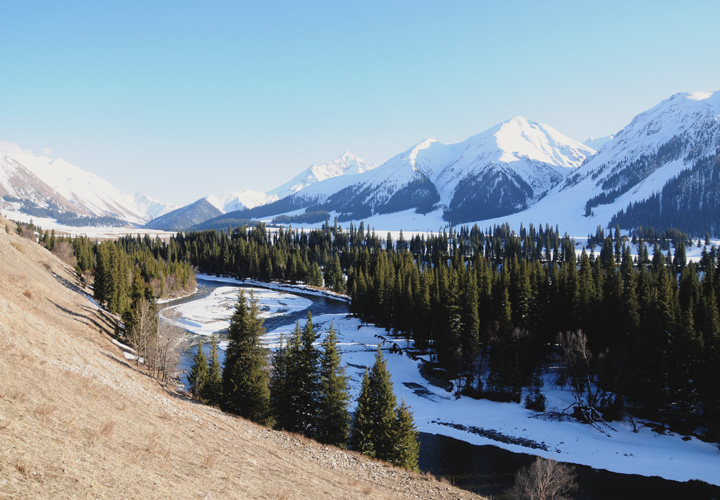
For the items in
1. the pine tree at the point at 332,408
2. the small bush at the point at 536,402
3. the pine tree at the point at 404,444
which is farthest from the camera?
the small bush at the point at 536,402

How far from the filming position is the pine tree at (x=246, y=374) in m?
35.7

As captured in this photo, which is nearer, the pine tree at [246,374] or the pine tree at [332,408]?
the pine tree at [332,408]

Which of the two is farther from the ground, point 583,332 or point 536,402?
point 583,332

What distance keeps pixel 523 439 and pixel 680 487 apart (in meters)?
14.3

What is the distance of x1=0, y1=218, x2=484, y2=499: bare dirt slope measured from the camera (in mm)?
12516

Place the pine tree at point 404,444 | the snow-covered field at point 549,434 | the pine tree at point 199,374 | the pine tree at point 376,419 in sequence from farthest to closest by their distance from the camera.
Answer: the snow-covered field at point 549,434, the pine tree at point 199,374, the pine tree at point 376,419, the pine tree at point 404,444

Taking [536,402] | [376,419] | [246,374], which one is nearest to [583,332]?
[536,402]

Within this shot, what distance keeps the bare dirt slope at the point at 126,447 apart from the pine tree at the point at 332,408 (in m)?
4.19

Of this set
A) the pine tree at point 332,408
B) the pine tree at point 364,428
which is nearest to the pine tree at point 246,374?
the pine tree at point 332,408

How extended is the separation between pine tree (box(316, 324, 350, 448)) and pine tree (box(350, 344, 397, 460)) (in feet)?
3.44

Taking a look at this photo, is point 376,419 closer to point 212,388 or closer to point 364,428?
point 364,428

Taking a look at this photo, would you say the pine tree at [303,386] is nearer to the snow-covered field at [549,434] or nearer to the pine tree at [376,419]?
the pine tree at [376,419]

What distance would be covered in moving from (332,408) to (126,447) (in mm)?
20023

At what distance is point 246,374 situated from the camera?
1437 inches
